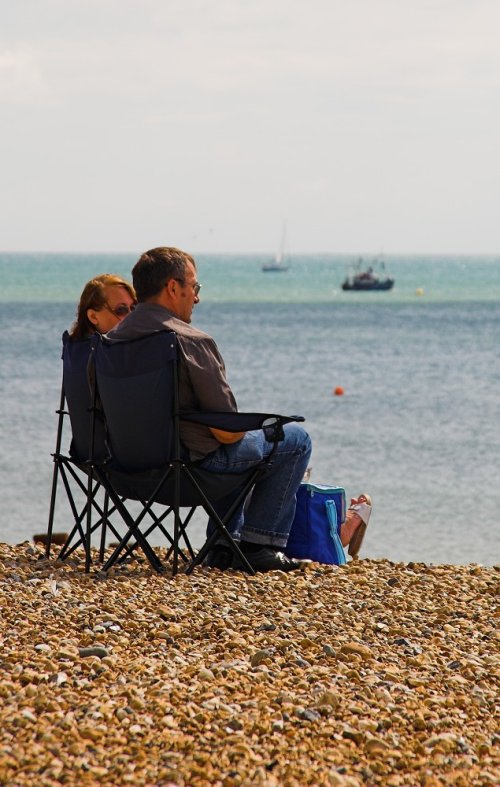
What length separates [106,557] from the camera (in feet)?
20.5

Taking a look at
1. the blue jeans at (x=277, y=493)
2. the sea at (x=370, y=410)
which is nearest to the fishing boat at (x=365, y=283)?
the sea at (x=370, y=410)

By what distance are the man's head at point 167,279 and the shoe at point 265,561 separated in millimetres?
1056

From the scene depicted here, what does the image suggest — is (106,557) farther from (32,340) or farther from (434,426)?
(32,340)

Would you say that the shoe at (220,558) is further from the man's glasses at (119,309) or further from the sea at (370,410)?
the sea at (370,410)

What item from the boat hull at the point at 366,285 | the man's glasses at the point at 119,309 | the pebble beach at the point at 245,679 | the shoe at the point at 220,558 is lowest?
the boat hull at the point at 366,285

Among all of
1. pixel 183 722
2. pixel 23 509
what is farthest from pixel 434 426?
pixel 183 722

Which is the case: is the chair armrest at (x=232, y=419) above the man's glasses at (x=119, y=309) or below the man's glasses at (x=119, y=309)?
below

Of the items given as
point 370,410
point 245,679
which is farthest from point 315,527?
point 370,410

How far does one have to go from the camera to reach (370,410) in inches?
848

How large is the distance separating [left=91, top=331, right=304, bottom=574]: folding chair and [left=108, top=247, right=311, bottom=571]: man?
0.07 meters

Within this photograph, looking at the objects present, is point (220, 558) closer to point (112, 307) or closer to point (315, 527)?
point (315, 527)

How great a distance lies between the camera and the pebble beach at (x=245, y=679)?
312cm

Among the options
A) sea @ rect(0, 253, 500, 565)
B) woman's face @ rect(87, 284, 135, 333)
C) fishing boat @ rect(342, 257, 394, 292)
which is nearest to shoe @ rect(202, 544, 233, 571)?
woman's face @ rect(87, 284, 135, 333)

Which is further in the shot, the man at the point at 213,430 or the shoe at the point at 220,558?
the shoe at the point at 220,558
